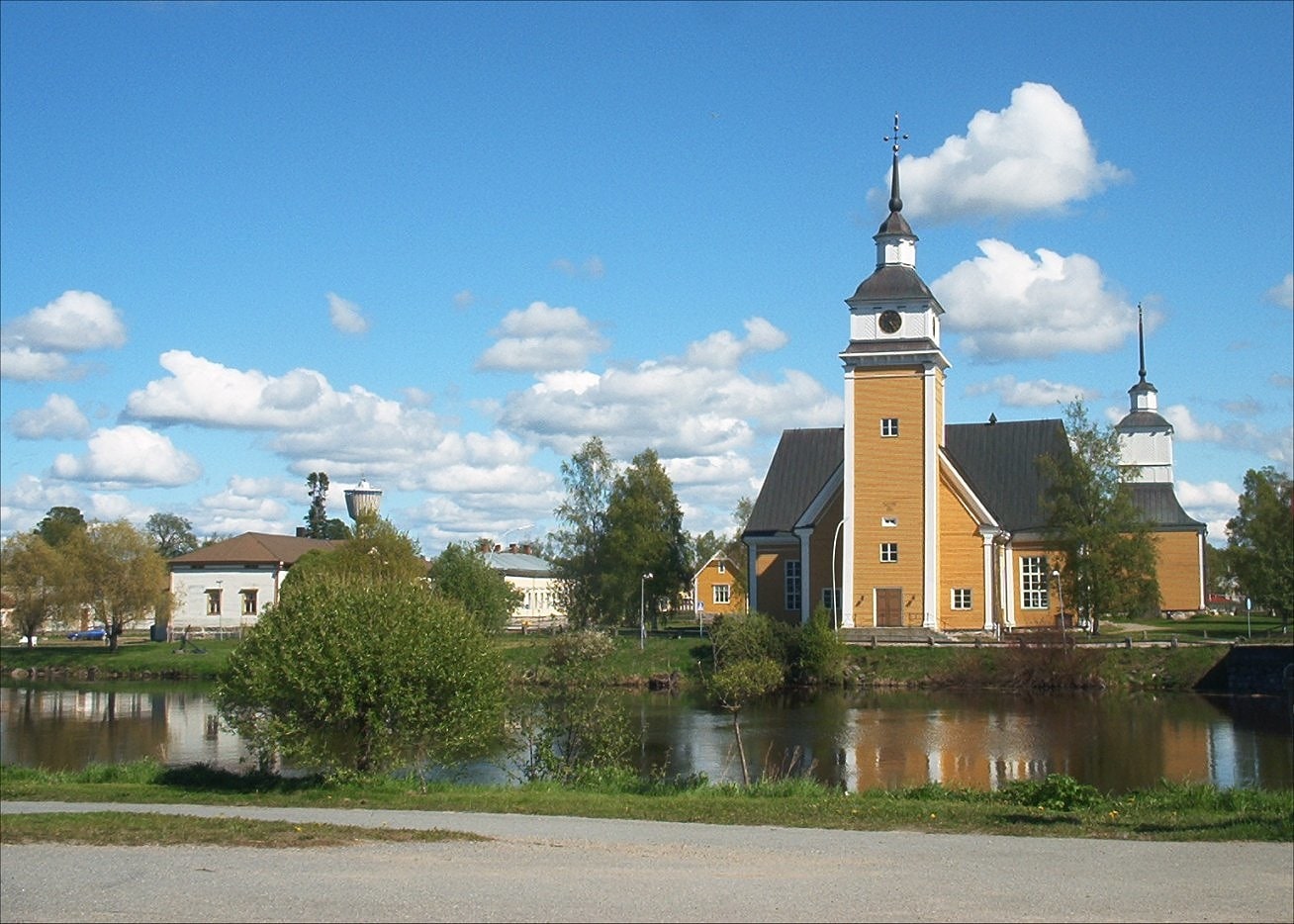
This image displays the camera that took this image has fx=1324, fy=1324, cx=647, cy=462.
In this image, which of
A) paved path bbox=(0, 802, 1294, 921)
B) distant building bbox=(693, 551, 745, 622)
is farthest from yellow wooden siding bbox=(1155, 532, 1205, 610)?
paved path bbox=(0, 802, 1294, 921)

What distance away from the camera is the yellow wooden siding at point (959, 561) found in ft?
179

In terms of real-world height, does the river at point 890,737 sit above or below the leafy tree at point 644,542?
below

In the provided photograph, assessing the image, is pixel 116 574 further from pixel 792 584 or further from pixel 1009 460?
pixel 1009 460

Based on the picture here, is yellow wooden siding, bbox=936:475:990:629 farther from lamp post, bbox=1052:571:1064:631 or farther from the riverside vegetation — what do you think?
the riverside vegetation

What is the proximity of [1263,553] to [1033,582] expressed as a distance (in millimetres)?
16615

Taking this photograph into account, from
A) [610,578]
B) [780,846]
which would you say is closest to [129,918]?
[780,846]

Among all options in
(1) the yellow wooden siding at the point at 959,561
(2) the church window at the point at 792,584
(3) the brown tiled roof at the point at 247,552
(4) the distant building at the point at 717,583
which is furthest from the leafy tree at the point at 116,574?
(1) the yellow wooden siding at the point at 959,561

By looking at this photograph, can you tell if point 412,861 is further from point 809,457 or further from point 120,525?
point 120,525

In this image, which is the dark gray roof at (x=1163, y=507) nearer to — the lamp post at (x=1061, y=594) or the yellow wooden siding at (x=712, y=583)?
the lamp post at (x=1061, y=594)

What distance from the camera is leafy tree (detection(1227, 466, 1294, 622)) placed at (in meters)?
34.9

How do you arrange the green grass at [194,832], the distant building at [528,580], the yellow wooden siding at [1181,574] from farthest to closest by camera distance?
1. the distant building at [528,580]
2. the yellow wooden siding at [1181,574]
3. the green grass at [194,832]

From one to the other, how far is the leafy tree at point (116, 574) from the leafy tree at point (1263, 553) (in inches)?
1978

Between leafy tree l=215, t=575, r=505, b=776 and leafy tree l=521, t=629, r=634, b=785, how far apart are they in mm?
2621

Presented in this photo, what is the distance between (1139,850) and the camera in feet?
40.2
